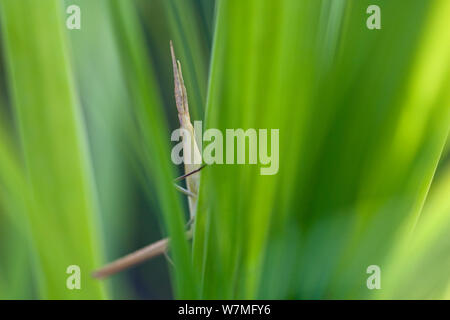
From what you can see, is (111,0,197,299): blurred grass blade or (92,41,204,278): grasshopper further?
(92,41,204,278): grasshopper

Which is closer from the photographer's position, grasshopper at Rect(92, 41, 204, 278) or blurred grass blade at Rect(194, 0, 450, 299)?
blurred grass blade at Rect(194, 0, 450, 299)

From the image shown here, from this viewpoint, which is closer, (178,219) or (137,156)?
(178,219)

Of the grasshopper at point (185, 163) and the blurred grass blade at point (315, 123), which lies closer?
the blurred grass blade at point (315, 123)

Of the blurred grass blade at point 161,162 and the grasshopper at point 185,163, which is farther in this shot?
the grasshopper at point 185,163

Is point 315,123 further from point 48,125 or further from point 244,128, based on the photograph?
point 48,125

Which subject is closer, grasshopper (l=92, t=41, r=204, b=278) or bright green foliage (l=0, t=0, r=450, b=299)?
bright green foliage (l=0, t=0, r=450, b=299)

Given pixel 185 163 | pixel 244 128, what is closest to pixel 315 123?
pixel 244 128

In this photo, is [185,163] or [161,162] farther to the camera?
[185,163]

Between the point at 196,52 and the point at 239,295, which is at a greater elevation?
the point at 196,52
